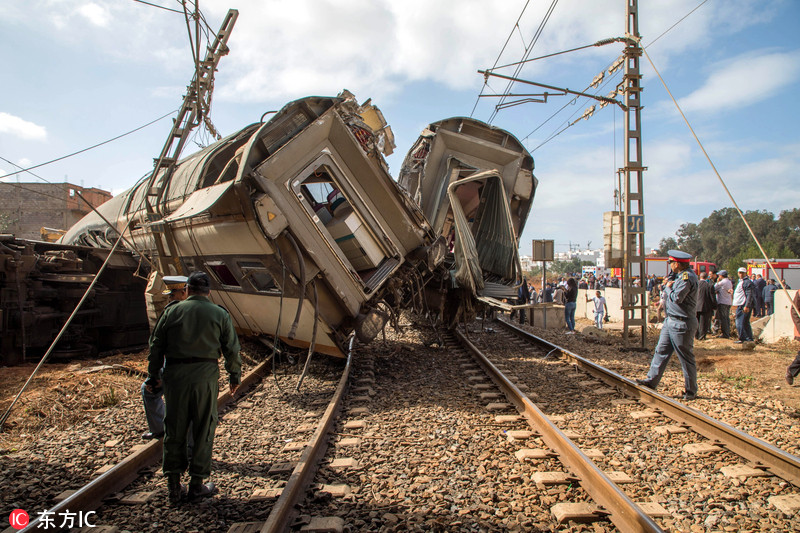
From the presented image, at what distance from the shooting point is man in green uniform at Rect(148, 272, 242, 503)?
3199mm

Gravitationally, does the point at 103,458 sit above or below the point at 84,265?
below

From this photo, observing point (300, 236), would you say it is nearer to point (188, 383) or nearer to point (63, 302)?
point (188, 383)

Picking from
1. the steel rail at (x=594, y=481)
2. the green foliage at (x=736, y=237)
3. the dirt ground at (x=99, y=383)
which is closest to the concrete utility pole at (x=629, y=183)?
the dirt ground at (x=99, y=383)

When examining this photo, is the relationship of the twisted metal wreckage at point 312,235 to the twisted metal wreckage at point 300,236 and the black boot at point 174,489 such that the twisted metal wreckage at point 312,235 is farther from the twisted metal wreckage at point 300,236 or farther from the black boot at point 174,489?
the black boot at point 174,489

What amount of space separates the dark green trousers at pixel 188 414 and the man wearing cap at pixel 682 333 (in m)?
5.07

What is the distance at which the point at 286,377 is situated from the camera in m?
6.87

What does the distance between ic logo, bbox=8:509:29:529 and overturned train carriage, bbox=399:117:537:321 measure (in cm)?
725

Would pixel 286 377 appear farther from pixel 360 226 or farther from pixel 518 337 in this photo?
pixel 518 337

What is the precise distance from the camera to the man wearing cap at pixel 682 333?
5.47 m

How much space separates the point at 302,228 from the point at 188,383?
2665 mm

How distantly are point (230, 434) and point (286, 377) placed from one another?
7.72ft

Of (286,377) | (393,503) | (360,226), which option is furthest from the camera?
(286,377)

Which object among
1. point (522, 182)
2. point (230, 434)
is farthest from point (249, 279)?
point (522, 182)

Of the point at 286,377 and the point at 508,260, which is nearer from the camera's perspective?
the point at 286,377
